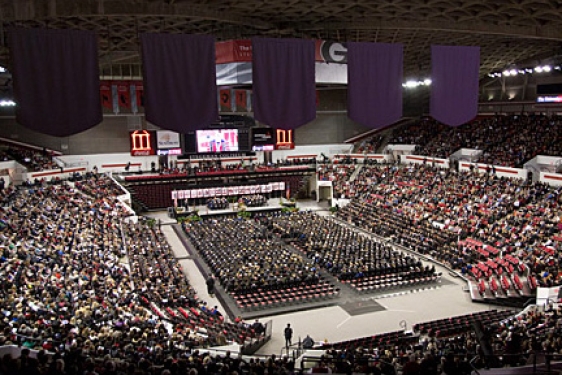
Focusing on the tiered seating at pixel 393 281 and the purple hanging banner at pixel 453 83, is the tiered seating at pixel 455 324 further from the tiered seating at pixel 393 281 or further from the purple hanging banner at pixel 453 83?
the purple hanging banner at pixel 453 83

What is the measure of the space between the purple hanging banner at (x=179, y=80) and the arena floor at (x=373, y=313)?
8.76 metres

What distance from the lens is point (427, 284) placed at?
83.5 feet

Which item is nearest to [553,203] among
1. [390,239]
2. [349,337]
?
[390,239]

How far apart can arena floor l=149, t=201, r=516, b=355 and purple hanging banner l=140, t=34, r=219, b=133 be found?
8.76 m

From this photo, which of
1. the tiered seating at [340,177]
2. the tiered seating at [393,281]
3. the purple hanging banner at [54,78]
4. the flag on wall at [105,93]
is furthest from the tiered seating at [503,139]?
the purple hanging banner at [54,78]

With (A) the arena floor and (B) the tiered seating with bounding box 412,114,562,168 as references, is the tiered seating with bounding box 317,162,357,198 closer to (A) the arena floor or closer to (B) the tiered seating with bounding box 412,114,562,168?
(B) the tiered seating with bounding box 412,114,562,168

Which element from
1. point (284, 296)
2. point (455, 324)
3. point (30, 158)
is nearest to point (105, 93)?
point (30, 158)

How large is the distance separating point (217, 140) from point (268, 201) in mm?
→ 7453

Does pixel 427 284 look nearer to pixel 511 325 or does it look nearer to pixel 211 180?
pixel 511 325

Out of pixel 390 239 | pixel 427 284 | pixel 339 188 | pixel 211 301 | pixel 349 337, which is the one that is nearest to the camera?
pixel 349 337

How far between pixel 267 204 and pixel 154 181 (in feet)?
34.1

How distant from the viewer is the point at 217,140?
4794 cm

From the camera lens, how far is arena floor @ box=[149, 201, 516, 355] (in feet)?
65.7

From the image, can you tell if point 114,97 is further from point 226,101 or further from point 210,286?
point 210,286
